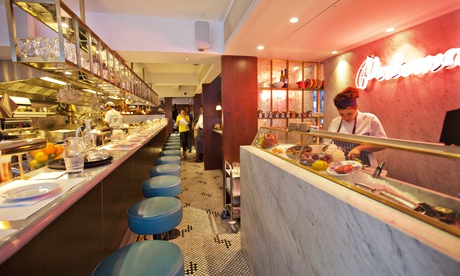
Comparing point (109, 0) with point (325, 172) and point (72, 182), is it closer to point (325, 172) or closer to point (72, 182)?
point (72, 182)

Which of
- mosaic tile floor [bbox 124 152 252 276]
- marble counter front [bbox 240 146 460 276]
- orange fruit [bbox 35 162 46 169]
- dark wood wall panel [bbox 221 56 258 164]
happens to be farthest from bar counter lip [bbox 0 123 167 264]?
dark wood wall panel [bbox 221 56 258 164]

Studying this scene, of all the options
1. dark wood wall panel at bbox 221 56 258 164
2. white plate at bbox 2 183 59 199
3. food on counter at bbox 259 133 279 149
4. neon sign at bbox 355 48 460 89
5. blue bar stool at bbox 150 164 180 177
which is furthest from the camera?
dark wood wall panel at bbox 221 56 258 164

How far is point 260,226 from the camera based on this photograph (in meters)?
1.94

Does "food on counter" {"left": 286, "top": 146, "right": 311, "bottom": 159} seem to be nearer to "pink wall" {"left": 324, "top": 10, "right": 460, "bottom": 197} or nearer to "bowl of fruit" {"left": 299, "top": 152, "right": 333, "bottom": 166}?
"bowl of fruit" {"left": 299, "top": 152, "right": 333, "bottom": 166}

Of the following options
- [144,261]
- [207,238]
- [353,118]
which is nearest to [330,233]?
[144,261]

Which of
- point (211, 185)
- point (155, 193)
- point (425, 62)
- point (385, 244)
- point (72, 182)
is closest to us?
point (385, 244)

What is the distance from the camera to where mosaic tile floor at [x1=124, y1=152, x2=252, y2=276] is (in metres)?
2.40

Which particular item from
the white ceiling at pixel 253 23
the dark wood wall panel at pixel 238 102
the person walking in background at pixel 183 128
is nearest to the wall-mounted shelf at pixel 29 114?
the white ceiling at pixel 253 23

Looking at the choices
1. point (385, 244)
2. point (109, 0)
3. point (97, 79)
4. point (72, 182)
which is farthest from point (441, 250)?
point (109, 0)

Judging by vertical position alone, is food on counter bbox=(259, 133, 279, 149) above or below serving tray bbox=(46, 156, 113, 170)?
above

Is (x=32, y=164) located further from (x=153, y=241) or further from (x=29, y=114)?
(x=29, y=114)

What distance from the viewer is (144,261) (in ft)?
3.96

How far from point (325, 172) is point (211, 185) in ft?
13.3

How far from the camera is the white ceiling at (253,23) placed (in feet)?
8.45
